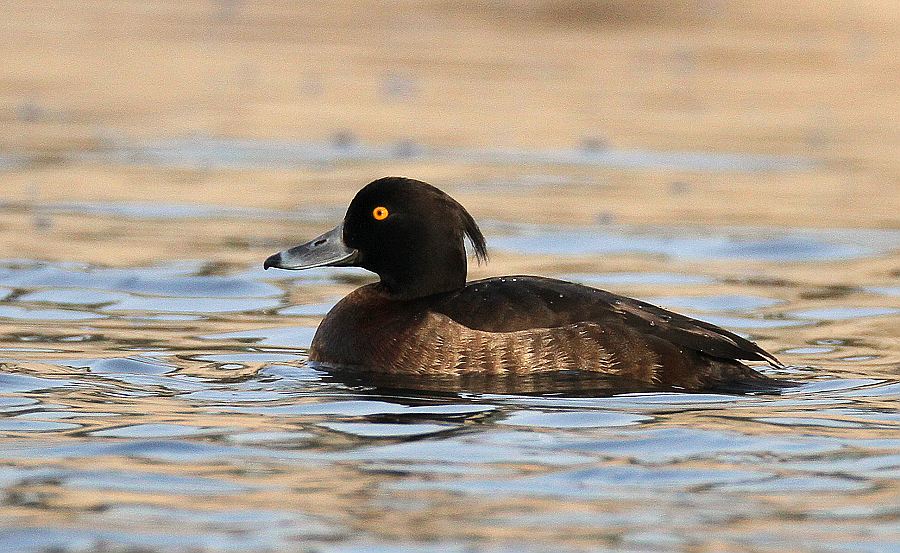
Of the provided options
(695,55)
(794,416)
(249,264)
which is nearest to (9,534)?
(794,416)

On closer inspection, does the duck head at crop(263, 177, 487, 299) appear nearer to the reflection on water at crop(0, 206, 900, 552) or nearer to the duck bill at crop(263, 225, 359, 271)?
the duck bill at crop(263, 225, 359, 271)

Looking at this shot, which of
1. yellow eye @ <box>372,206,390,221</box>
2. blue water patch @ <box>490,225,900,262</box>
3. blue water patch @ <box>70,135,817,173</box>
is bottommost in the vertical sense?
blue water patch @ <box>490,225,900,262</box>

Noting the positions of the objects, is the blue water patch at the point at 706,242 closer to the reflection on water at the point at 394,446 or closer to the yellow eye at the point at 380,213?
the reflection on water at the point at 394,446

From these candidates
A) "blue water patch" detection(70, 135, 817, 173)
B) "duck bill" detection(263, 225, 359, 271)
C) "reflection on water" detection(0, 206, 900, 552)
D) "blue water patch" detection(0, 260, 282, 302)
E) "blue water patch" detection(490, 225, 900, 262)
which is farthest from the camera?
"blue water patch" detection(70, 135, 817, 173)

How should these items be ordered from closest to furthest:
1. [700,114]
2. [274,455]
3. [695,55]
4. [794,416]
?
[274,455]
[794,416]
[700,114]
[695,55]

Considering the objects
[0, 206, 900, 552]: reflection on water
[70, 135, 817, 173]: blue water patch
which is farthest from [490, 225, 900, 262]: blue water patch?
[70, 135, 817, 173]: blue water patch

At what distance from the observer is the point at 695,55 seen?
1888cm

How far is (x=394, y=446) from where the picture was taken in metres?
5.45

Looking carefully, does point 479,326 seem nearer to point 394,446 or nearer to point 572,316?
point 572,316

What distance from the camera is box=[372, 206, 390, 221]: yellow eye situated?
7.20 meters

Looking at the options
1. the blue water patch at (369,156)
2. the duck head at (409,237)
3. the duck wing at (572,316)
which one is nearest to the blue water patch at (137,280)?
the duck head at (409,237)

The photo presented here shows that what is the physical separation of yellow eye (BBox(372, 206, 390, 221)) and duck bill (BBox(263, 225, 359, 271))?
19cm

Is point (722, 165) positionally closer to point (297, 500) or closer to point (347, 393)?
point (347, 393)

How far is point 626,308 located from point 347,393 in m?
1.18
